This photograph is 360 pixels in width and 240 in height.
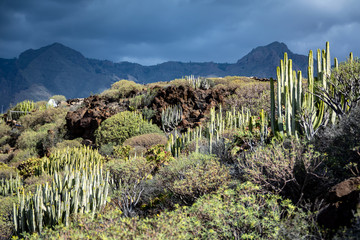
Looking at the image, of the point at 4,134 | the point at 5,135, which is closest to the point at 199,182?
the point at 5,135

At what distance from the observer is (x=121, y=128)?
16234mm

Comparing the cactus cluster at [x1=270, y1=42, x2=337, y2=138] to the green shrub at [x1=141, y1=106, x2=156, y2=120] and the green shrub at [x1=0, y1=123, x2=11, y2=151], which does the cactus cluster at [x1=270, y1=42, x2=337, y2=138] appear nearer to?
the green shrub at [x1=141, y1=106, x2=156, y2=120]

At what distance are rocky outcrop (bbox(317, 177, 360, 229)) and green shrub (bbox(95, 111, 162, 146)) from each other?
40.7ft

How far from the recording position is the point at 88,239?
4625 mm

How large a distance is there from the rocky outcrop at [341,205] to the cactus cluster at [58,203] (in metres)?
4.49

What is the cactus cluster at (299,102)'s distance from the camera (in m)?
7.77

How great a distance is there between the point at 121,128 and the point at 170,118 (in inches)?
113

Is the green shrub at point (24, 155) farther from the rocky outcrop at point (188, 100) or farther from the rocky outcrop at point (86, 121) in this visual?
the rocky outcrop at point (188, 100)

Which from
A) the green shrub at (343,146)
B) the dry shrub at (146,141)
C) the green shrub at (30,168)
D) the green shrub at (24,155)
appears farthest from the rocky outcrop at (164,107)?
the green shrub at (343,146)

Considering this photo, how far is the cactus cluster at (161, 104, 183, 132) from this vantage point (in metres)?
17.3

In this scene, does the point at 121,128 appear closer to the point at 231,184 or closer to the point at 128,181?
the point at 128,181

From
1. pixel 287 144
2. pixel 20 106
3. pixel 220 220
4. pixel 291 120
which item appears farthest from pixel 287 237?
pixel 20 106

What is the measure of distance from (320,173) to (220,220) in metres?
2.43

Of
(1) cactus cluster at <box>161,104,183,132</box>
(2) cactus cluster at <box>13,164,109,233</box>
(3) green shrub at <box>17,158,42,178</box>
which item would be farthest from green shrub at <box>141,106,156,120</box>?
(2) cactus cluster at <box>13,164,109,233</box>
